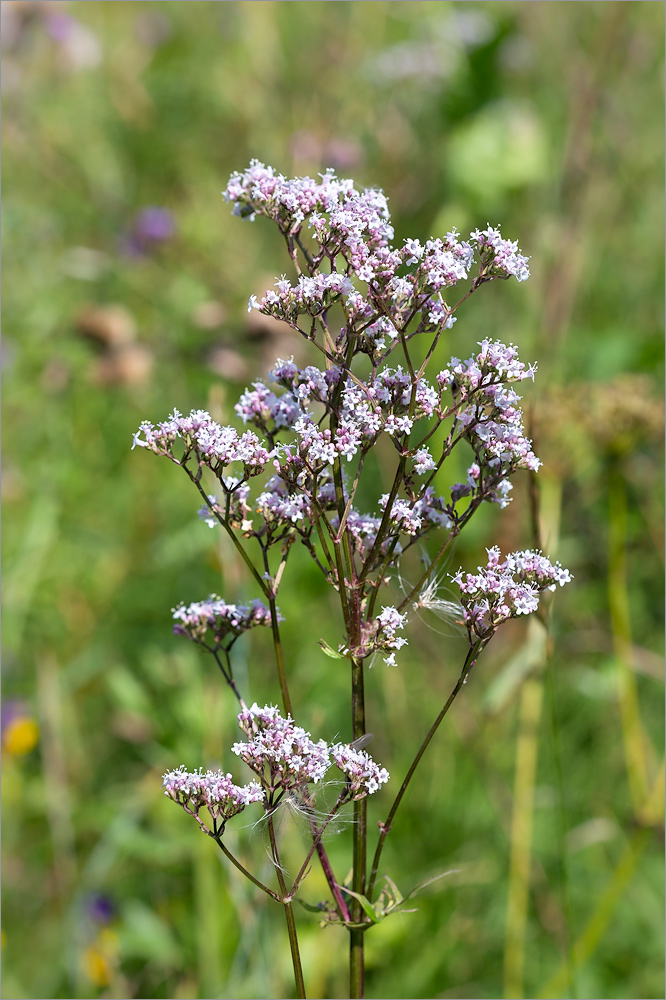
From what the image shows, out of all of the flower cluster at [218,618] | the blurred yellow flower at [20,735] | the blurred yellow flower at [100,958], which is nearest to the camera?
the flower cluster at [218,618]

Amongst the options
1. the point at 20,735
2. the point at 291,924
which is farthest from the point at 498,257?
the point at 20,735

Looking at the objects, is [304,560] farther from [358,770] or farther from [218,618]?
[358,770]

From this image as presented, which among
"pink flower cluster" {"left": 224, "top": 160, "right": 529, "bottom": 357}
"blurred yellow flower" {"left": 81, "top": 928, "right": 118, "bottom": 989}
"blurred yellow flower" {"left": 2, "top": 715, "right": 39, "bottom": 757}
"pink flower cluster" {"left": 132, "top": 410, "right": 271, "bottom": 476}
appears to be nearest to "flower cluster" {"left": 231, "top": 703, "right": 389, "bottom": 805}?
"pink flower cluster" {"left": 132, "top": 410, "right": 271, "bottom": 476}

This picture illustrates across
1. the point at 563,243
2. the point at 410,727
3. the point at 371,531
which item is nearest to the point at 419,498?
the point at 371,531

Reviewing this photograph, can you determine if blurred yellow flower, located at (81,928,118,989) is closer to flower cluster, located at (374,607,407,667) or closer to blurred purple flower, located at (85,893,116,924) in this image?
blurred purple flower, located at (85,893,116,924)

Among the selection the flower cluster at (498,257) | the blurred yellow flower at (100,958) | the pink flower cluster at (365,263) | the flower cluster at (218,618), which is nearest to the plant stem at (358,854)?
the flower cluster at (218,618)

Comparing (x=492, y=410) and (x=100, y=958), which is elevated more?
(x=492, y=410)

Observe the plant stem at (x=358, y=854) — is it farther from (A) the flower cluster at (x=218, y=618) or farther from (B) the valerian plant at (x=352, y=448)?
(A) the flower cluster at (x=218, y=618)
